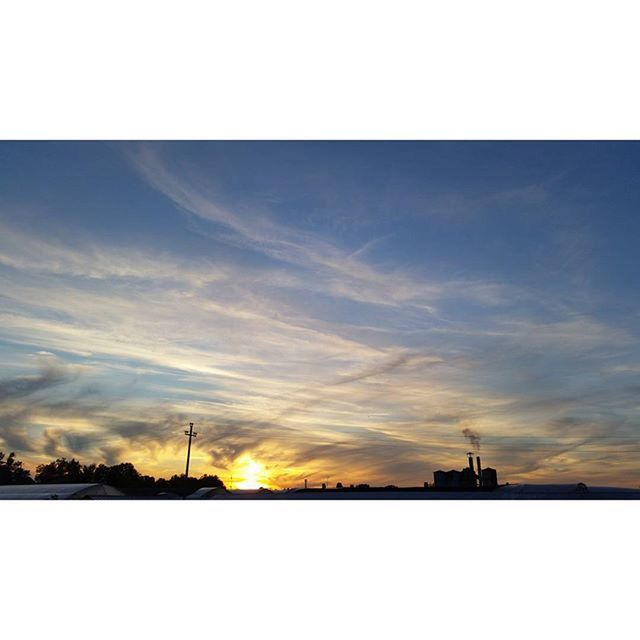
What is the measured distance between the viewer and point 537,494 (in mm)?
18453

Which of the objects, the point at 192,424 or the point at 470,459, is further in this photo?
the point at 192,424

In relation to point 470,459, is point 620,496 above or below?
below

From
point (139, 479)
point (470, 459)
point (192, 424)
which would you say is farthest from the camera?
point (139, 479)

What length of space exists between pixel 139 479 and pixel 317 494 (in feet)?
173

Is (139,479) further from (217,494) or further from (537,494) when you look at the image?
(537,494)

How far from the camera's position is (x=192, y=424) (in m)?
42.5

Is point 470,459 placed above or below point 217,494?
above

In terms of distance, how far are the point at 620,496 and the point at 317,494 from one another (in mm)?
10909
